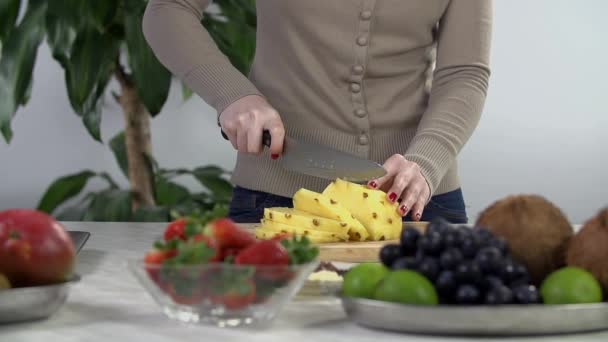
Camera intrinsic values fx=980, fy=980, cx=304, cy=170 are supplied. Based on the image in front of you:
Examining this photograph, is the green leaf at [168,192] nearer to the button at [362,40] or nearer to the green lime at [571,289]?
the button at [362,40]

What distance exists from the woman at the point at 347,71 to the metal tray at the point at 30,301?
0.96 metres

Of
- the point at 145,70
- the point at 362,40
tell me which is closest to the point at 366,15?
the point at 362,40

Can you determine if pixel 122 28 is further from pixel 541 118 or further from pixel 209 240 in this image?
pixel 209 240

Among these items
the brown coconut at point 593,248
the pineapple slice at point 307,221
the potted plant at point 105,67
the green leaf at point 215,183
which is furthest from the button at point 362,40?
the green leaf at point 215,183

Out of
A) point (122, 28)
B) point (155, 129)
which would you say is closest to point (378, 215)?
point (122, 28)

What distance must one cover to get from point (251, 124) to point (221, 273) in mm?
887

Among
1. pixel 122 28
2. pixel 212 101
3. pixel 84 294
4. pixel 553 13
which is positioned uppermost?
pixel 553 13

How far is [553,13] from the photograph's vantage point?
414cm

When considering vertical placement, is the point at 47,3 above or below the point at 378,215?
above

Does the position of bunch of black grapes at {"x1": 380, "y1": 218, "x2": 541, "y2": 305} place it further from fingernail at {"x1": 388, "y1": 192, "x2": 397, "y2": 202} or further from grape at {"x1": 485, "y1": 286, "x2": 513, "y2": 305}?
fingernail at {"x1": 388, "y1": 192, "x2": 397, "y2": 202}

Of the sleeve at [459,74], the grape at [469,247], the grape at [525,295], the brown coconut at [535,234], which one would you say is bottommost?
the grape at [525,295]

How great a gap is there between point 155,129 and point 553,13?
176cm

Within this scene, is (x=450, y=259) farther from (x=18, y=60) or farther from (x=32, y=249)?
(x=18, y=60)

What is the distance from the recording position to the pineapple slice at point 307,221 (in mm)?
1646
